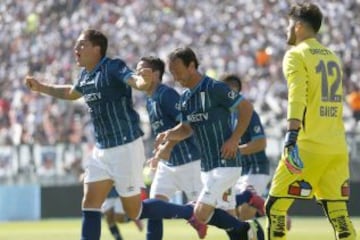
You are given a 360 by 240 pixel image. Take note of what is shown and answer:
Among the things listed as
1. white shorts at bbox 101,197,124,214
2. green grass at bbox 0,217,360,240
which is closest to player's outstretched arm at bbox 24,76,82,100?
white shorts at bbox 101,197,124,214

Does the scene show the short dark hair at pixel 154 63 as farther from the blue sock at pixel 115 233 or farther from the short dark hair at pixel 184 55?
the blue sock at pixel 115 233

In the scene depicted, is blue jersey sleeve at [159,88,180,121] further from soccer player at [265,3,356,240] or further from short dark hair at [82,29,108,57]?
soccer player at [265,3,356,240]

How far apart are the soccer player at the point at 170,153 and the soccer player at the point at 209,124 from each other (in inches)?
45.9

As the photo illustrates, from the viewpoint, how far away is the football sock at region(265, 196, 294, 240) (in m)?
11.2

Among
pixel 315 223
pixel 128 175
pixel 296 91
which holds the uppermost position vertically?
pixel 296 91

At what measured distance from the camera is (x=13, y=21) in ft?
121

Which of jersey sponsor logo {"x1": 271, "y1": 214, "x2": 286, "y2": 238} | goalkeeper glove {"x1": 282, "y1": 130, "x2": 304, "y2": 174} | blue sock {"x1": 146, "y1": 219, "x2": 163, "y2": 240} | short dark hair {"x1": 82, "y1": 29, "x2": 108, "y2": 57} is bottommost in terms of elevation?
blue sock {"x1": 146, "y1": 219, "x2": 163, "y2": 240}

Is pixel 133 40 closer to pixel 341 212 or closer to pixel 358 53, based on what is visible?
pixel 358 53

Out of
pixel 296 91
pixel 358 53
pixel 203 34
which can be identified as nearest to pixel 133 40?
pixel 203 34

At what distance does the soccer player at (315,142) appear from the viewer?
11.0 meters

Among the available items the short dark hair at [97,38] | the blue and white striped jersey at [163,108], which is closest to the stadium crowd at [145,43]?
the blue and white striped jersey at [163,108]

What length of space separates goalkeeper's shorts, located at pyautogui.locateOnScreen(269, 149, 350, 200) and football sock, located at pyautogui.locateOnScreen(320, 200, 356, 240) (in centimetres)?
7

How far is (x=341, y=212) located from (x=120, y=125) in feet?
8.55

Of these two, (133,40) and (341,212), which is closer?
(341,212)
